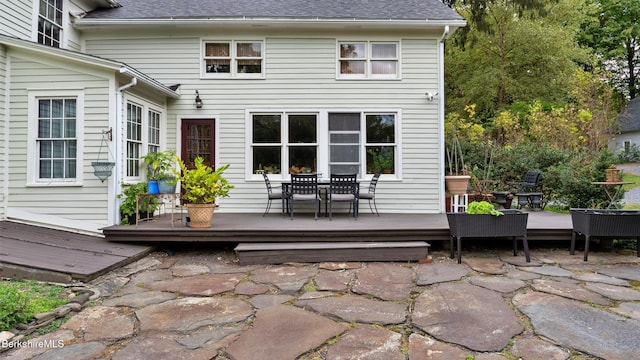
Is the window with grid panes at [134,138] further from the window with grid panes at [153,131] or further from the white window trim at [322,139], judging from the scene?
the white window trim at [322,139]

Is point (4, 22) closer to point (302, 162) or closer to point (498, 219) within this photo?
point (302, 162)

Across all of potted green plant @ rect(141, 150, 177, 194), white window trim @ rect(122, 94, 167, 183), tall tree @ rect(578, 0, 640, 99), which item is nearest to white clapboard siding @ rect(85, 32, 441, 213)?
white window trim @ rect(122, 94, 167, 183)

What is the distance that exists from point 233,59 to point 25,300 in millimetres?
5668

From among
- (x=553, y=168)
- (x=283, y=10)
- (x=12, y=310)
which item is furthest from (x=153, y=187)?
(x=553, y=168)

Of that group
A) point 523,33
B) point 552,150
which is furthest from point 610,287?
point 523,33

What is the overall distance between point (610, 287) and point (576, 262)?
1040 mm

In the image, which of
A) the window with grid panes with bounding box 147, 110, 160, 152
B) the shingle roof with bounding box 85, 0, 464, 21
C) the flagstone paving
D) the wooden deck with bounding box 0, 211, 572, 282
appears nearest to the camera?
the flagstone paving

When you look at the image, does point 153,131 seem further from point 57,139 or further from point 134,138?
point 57,139

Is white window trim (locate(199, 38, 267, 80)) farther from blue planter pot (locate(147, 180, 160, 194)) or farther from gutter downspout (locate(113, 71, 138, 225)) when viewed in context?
blue planter pot (locate(147, 180, 160, 194))

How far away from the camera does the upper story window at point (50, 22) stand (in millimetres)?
6312

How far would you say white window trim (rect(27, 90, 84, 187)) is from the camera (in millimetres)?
5562

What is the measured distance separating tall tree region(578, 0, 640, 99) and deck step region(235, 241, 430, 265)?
25.0m

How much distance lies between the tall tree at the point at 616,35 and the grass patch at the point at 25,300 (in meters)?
28.3

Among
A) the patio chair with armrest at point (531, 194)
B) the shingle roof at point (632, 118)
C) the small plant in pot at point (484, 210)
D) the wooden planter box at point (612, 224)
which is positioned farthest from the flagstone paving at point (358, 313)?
the shingle roof at point (632, 118)
